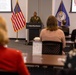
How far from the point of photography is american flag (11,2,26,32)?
10.1m

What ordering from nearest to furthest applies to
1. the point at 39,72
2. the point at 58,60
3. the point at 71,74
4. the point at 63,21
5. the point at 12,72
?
the point at 71,74
the point at 12,72
the point at 58,60
the point at 39,72
the point at 63,21

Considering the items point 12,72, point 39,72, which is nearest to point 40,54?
point 39,72

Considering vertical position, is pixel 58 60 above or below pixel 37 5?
below

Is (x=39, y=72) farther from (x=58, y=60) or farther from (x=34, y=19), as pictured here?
(x=34, y=19)

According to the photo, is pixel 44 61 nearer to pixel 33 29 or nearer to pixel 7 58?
pixel 7 58

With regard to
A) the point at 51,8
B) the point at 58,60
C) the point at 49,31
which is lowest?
the point at 58,60

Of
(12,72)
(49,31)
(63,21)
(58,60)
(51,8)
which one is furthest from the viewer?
(51,8)

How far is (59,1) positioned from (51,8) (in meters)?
0.56

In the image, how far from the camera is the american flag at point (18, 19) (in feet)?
33.3

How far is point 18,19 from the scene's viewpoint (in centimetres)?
1012

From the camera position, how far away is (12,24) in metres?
10.9

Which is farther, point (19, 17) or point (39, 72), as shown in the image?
point (19, 17)

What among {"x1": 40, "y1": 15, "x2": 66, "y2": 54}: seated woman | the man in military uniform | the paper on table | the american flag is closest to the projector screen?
the man in military uniform

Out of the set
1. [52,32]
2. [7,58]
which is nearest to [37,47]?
[52,32]
